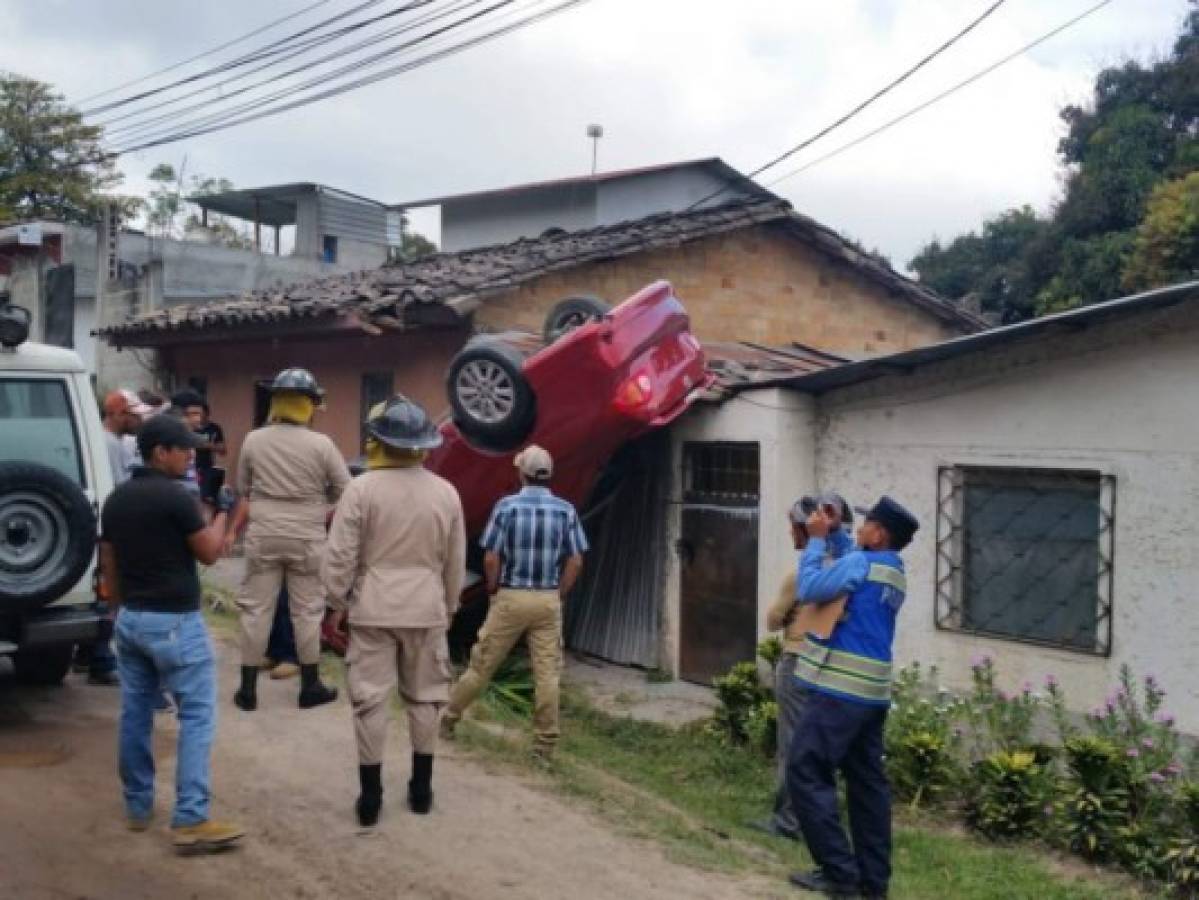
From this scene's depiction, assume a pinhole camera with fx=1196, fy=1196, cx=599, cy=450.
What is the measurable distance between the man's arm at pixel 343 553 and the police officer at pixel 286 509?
1665mm

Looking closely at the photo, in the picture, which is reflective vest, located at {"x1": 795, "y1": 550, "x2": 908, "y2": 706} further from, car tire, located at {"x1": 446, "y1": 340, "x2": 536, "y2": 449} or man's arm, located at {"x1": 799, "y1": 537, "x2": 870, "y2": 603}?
car tire, located at {"x1": 446, "y1": 340, "x2": 536, "y2": 449}

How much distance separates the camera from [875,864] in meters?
4.95

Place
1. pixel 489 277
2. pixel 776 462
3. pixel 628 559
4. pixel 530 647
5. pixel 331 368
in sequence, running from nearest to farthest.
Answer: pixel 530 647 < pixel 776 462 < pixel 628 559 < pixel 489 277 < pixel 331 368

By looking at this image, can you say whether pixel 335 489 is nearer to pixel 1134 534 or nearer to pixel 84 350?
pixel 1134 534

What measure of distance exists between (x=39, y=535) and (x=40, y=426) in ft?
3.22

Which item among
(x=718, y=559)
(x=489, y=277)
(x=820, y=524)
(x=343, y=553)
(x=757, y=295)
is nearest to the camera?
(x=343, y=553)

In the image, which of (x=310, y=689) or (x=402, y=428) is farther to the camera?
(x=310, y=689)

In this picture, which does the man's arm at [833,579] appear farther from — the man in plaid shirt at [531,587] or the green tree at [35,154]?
the green tree at [35,154]

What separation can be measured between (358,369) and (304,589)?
666 cm

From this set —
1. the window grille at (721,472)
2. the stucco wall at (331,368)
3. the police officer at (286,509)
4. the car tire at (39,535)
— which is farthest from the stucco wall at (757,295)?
the car tire at (39,535)

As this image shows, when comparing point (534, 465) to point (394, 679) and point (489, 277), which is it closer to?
point (394, 679)

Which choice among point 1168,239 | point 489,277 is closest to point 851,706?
point 489,277

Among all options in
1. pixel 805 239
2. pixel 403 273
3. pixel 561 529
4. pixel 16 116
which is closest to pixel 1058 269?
pixel 805 239

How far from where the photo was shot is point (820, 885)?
191 inches
